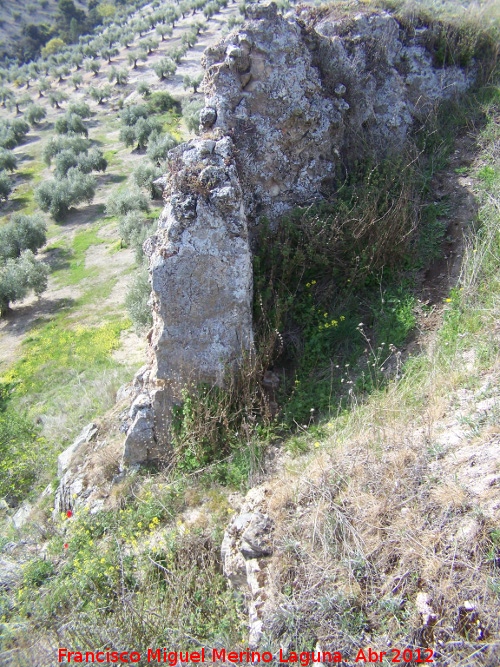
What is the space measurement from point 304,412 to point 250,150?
3.42 metres

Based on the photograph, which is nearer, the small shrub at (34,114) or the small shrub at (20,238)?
the small shrub at (20,238)

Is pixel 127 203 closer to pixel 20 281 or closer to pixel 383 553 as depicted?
pixel 20 281

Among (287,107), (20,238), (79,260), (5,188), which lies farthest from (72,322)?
(5,188)

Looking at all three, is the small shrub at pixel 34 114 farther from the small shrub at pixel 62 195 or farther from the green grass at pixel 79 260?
the green grass at pixel 79 260

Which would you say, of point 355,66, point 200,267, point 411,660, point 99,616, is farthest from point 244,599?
point 355,66

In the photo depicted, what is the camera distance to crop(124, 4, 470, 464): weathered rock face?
15.6 ft

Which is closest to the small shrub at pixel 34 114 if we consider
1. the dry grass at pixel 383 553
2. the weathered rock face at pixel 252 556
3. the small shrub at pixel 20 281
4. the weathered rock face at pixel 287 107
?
the small shrub at pixel 20 281

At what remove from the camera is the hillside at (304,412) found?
2.65m

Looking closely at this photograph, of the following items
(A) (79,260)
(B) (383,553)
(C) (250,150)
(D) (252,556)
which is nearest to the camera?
(B) (383,553)

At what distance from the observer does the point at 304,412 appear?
4.48 metres

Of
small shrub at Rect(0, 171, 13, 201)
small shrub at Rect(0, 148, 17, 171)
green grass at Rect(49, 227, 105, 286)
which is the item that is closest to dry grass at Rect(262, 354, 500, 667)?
green grass at Rect(49, 227, 105, 286)

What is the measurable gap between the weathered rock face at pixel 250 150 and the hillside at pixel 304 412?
0.03m

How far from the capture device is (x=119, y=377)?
28.7ft

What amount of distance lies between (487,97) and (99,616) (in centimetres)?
891
